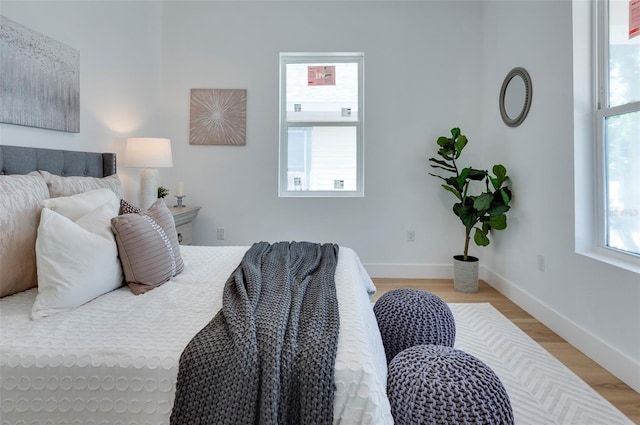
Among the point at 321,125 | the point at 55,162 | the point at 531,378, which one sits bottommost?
the point at 531,378

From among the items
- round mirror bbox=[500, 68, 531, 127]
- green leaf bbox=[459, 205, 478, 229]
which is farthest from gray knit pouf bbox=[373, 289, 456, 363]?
round mirror bbox=[500, 68, 531, 127]

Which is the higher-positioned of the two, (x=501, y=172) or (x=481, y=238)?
(x=501, y=172)

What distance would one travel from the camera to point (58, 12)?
87.5 inches

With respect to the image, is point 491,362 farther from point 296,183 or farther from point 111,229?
point 296,183

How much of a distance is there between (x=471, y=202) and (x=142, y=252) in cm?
272

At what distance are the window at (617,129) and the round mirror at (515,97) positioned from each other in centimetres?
59

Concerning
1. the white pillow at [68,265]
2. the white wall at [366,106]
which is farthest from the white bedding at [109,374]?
the white wall at [366,106]

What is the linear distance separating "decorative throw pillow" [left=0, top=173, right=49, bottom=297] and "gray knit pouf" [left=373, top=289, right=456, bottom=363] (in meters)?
1.54

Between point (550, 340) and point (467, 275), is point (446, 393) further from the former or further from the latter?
point (467, 275)

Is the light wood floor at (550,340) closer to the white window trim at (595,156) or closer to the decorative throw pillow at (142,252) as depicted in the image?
the white window trim at (595,156)

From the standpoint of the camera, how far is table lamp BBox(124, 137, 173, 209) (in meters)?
2.70

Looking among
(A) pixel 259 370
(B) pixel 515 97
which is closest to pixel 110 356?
(A) pixel 259 370

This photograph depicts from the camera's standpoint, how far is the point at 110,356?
0.89 metres

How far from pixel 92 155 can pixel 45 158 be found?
423 mm
